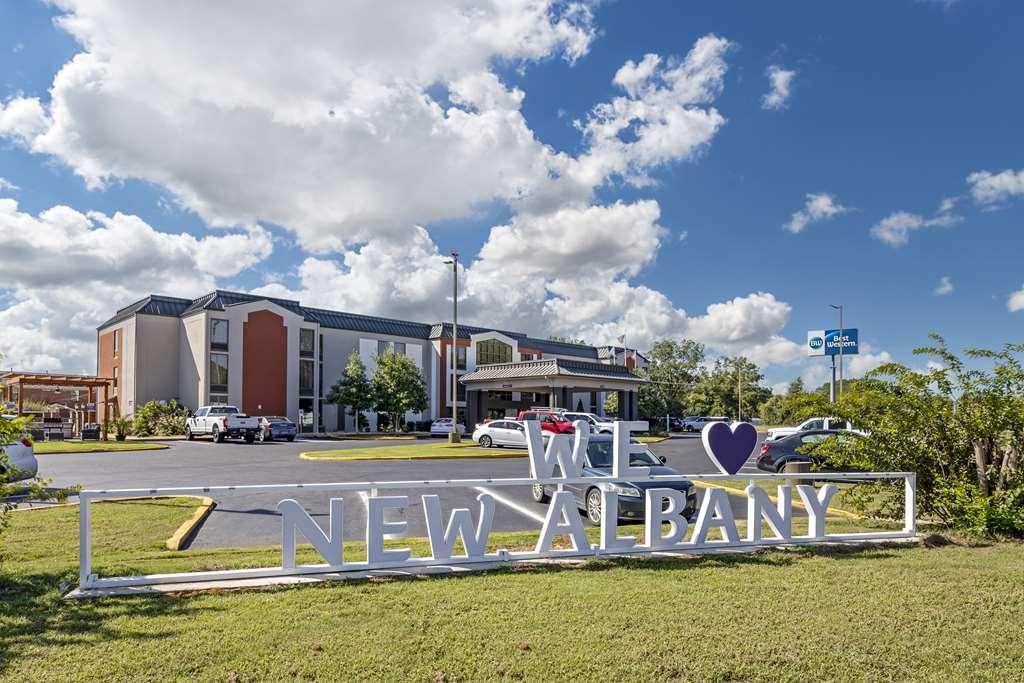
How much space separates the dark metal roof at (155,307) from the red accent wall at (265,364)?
6.37 meters

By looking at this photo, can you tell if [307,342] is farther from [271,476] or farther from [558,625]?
[558,625]

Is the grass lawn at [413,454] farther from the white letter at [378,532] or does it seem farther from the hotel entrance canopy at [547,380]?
the white letter at [378,532]

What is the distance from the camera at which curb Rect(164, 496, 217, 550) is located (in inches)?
348

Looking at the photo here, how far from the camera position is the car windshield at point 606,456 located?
1212 cm

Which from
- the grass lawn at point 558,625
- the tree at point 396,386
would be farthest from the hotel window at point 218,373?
the grass lawn at point 558,625

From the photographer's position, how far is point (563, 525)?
25.3 ft

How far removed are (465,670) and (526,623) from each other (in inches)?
38.5

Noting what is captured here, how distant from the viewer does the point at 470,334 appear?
62312 mm

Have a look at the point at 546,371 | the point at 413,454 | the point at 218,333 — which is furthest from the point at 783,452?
the point at 218,333

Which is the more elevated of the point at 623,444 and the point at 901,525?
the point at 623,444

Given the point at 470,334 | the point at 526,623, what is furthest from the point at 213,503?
the point at 470,334

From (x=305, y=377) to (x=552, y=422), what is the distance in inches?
1065

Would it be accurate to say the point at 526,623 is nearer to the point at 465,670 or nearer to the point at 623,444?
the point at 465,670

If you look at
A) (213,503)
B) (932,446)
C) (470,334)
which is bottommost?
(213,503)
